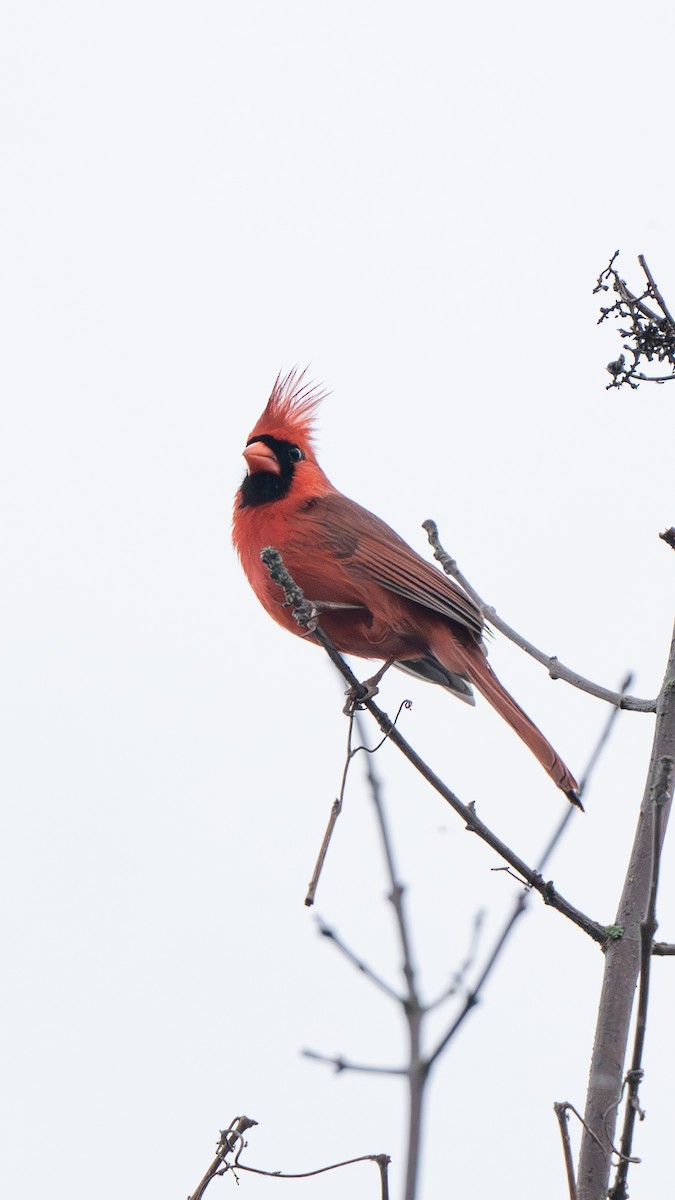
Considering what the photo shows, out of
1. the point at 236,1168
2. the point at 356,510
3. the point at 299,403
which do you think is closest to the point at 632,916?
the point at 236,1168

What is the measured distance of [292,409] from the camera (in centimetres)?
465

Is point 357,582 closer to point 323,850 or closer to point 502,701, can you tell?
point 502,701

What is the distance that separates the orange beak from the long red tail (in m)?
0.75

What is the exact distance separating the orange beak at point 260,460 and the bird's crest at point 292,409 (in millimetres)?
207

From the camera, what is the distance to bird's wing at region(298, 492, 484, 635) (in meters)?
4.00

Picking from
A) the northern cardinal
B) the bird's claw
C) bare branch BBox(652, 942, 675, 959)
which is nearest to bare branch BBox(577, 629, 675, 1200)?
bare branch BBox(652, 942, 675, 959)

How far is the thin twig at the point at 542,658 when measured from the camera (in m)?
2.60

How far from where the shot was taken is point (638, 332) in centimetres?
254

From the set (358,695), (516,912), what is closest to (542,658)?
(358,695)

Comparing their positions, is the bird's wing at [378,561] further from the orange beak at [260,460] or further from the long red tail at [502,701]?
the orange beak at [260,460]

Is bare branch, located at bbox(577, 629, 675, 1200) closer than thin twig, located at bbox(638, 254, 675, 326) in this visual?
Yes

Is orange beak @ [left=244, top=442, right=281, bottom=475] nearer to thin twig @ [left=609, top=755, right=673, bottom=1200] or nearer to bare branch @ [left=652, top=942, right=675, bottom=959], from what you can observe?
bare branch @ [left=652, top=942, right=675, bottom=959]

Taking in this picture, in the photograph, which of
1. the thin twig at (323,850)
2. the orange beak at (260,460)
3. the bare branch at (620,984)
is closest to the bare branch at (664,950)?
the bare branch at (620,984)

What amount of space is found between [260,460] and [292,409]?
1.23ft
